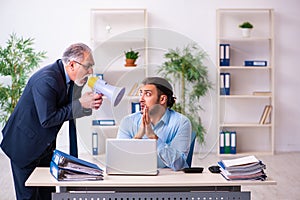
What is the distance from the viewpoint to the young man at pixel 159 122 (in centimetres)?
309

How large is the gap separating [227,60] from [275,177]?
76.8 inches

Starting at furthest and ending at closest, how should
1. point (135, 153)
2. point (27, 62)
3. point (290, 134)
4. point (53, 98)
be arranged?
point (290, 134) < point (27, 62) < point (53, 98) < point (135, 153)

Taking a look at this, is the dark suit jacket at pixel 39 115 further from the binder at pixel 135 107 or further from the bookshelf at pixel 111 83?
the binder at pixel 135 107

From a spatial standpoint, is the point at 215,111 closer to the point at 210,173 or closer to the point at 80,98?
the point at 210,173

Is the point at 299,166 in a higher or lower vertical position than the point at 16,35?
lower

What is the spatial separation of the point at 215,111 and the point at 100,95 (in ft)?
2.19

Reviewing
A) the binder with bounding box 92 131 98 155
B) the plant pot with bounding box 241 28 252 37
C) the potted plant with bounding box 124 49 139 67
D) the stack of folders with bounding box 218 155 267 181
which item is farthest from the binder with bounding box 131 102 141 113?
the plant pot with bounding box 241 28 252 37

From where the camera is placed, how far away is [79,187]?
3.21m

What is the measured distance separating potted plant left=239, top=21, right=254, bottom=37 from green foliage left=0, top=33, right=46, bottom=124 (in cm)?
242

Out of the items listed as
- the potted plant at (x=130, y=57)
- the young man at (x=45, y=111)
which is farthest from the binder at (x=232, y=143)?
the young man at (x=45, y=111)

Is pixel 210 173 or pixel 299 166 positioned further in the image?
pixel 299 166

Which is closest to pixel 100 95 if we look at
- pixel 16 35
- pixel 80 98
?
pixel 80 98

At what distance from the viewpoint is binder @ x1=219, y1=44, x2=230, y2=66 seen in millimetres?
7492

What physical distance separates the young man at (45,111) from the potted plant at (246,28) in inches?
174
